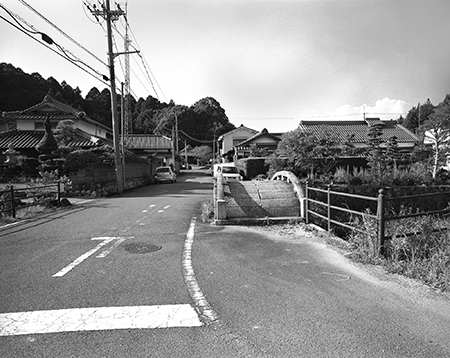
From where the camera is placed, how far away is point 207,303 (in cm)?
336

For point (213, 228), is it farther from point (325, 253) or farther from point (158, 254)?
point (325, 253)

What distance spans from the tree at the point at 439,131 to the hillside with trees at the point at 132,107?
33480 millimetres

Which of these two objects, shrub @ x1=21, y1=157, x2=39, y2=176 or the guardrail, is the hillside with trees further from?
the guardrail

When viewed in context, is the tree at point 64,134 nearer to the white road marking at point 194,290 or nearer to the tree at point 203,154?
the white road marking at point 194,290

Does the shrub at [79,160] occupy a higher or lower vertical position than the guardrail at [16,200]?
higher

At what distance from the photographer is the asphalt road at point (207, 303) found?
255 cm

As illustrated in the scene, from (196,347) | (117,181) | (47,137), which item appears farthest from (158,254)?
(47,137)

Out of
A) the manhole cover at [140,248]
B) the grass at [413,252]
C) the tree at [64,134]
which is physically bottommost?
the manhole cover at [140,248]

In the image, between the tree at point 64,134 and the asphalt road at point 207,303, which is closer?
the asphalt road at point 207,303

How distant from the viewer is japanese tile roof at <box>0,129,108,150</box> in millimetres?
21844

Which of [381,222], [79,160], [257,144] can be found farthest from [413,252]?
[257,144]

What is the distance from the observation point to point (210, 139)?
65.0 m

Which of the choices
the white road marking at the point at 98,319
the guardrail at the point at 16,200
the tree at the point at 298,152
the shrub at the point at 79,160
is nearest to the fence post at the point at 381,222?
the white road marking at the point at 98,319

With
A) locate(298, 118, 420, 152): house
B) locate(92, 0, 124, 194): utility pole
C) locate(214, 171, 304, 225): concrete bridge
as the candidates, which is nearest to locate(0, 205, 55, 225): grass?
locate(214, 171, 304, 225): concrete bridge
